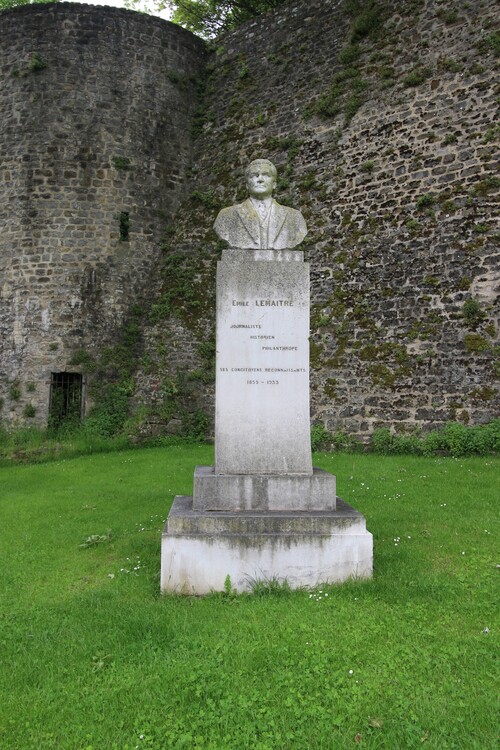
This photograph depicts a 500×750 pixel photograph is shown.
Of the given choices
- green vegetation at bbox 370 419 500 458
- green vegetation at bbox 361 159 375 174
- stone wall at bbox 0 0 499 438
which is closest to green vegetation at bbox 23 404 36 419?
stone wall at bbox 0 0 499 438

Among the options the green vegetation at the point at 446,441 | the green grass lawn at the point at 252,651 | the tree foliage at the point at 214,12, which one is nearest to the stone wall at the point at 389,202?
the green vegetation at the point at 446,441

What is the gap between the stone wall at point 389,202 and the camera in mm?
10938

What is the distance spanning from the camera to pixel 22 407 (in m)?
14.6

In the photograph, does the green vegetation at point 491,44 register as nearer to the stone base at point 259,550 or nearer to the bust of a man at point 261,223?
the bust of a man at point 261,223

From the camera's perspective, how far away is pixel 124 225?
15.8 m

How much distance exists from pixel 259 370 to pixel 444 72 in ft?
32.0

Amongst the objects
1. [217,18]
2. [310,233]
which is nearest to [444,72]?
[310,233]

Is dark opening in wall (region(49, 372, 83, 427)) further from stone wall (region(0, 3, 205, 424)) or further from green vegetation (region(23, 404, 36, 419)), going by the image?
green vegetation (region(23, 404, 36, 419))

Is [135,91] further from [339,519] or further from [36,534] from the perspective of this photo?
[339,519]

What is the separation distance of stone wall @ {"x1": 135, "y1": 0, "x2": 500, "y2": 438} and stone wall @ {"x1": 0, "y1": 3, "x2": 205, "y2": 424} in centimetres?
187

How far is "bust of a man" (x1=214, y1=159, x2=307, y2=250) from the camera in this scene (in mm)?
5516

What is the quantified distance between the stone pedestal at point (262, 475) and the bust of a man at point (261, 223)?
0.49 feet

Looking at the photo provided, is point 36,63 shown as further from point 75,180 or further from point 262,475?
point 262,475

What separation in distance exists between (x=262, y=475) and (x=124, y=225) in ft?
40.3
